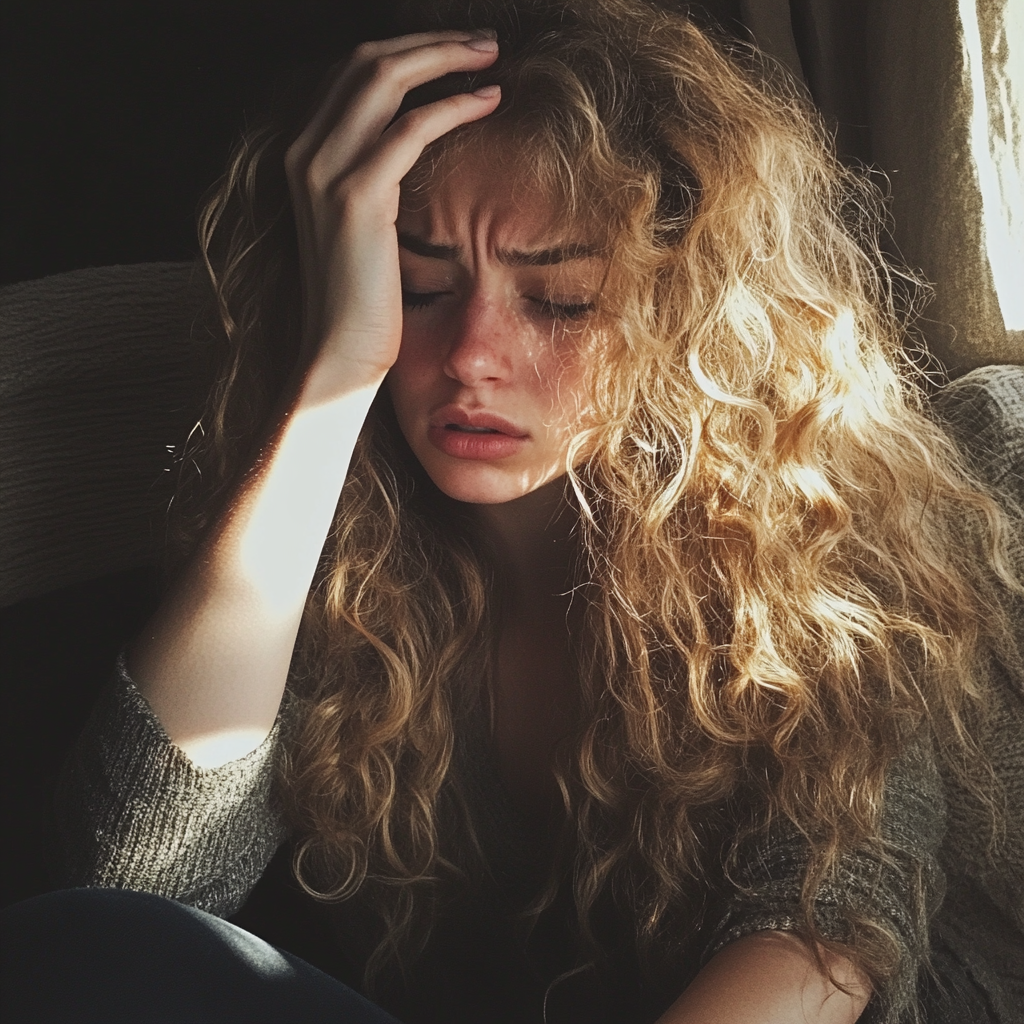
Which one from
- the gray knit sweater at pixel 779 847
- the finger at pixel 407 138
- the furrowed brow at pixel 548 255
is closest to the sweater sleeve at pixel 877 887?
the gray knit sweater at pixel 779 847

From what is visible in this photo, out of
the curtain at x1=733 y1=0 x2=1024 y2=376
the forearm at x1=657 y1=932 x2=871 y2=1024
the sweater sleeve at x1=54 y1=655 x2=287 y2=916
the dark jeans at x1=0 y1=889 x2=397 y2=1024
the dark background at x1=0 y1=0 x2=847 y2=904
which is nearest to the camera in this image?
the dark jeans at x1=0 y1=889 x2=397 y2=1024

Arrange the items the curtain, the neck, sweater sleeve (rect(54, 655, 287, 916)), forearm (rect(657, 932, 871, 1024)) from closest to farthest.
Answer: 1. forearm (rect(657, 932, 871, 1024))
2. sweater sleeve (rect(54, 655, 287, 916))
3. the curtain
4. the neck

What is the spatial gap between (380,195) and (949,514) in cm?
61

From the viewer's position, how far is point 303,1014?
747 mm

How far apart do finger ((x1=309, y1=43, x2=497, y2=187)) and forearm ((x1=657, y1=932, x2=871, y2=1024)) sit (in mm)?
763

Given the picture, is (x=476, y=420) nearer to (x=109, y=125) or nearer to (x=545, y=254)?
(x=545, y=254)

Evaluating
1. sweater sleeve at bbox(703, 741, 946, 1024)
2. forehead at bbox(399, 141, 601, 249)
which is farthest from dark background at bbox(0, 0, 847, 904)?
sweater sleeve at bbox(703, 741, 946, 1024)

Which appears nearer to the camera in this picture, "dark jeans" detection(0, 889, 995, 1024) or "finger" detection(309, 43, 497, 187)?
"dark jeans" detection(0, 889, 995, 1024)

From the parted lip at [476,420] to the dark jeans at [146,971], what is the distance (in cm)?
47

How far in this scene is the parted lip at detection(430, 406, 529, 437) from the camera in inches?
39.6

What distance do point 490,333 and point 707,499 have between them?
257mm

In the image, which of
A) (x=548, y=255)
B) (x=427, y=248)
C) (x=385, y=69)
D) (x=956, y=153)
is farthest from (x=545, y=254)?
(x=956, y=153)

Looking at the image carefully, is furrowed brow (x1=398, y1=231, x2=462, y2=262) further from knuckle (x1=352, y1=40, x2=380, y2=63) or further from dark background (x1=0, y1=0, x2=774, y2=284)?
dark background (x1=0, y1=0, x2=774, y2=284)

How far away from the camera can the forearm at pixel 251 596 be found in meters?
0.96
